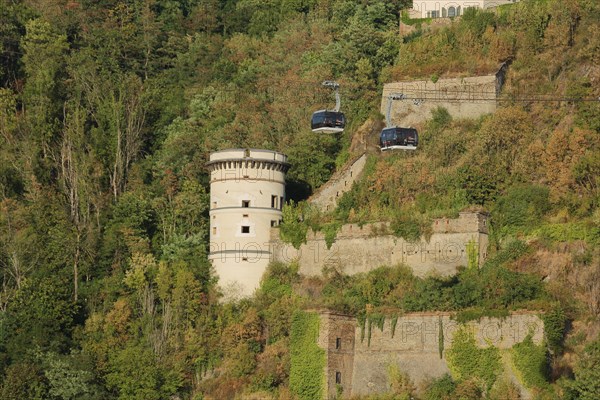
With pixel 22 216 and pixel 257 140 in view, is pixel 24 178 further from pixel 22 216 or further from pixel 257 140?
pixel 257 140

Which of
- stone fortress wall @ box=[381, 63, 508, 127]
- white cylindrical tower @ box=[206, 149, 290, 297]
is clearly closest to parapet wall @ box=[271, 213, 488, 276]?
white cylindrical tower @ box=[206, 149, 290, 297]

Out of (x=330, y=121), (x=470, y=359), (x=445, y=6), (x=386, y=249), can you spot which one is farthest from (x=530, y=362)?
(x=445, y=6)

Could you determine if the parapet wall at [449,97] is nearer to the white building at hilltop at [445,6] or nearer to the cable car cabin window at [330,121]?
the white building at hilltop at [445,6]

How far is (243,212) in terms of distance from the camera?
284 ft

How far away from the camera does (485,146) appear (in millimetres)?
85188

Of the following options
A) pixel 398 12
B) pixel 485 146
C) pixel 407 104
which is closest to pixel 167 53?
pixel 398 12

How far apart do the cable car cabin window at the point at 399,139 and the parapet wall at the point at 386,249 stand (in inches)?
274

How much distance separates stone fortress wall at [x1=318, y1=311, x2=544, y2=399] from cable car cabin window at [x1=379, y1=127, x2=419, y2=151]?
317 inches

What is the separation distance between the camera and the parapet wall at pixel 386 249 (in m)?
79.8

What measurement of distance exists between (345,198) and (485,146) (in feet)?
27.7

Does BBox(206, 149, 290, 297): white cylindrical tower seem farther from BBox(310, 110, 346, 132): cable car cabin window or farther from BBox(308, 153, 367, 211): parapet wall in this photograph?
BBox(310, 110, 346, 132): cable car cabin window

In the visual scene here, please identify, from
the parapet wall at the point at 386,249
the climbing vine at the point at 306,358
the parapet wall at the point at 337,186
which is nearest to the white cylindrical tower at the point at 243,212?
the parapet wall at the point at 386,249

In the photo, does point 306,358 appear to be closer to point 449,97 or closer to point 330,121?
point 330,121

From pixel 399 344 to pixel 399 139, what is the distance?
32.3 ft
